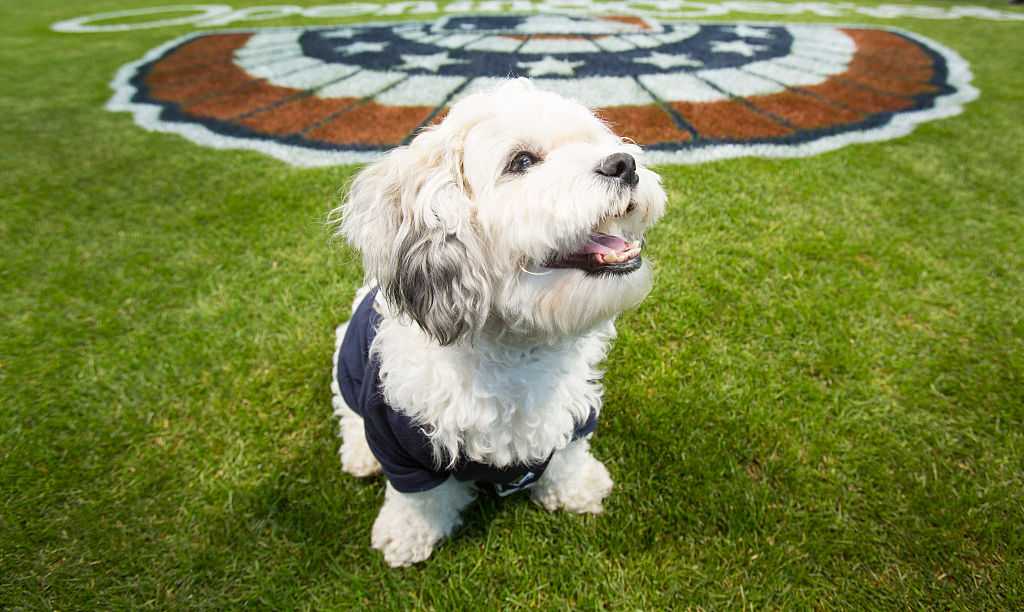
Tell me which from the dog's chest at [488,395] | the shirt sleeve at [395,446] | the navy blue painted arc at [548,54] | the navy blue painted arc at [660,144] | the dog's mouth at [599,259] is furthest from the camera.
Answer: the navy blue painted arc at [548,54]

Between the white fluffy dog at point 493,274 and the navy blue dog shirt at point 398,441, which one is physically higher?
the white fluffy dog at point 493,274

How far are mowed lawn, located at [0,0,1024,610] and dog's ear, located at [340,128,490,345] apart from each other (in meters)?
1.28

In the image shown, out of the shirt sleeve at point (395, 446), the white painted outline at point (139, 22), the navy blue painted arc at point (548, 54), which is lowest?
the shirt sleeve at point (395, 446)

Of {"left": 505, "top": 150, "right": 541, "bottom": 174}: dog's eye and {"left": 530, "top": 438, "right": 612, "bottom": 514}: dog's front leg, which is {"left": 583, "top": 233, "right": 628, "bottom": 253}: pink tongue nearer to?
{"left": 505, "top": 150, "right": 541, "bottom": 174}: dog's eye

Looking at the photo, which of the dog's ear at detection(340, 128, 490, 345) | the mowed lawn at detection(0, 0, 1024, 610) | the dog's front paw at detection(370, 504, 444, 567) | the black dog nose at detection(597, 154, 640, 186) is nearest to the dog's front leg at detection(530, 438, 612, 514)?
the mowed lawn at detection(0, 0, 1024, 610)

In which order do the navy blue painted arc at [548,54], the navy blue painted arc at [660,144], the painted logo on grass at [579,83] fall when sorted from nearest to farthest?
the navy blue painted arc at [660,144] → the painted logo on grass at [579,83] → the navy blue painted arc at [548,54]

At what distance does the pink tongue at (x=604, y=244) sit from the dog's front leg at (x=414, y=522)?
1168mm

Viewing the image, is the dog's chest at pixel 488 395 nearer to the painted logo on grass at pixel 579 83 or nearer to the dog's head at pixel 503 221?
the dog's head at pixel 503 221

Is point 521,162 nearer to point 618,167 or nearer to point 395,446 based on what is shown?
point 618,167

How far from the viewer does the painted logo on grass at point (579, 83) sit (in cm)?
503

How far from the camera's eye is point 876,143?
192 inches

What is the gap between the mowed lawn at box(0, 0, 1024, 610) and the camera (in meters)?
2.11

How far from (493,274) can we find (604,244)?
0.38 meters

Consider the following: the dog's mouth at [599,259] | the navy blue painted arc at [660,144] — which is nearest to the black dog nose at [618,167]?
the dog's mouth at [599,259]
